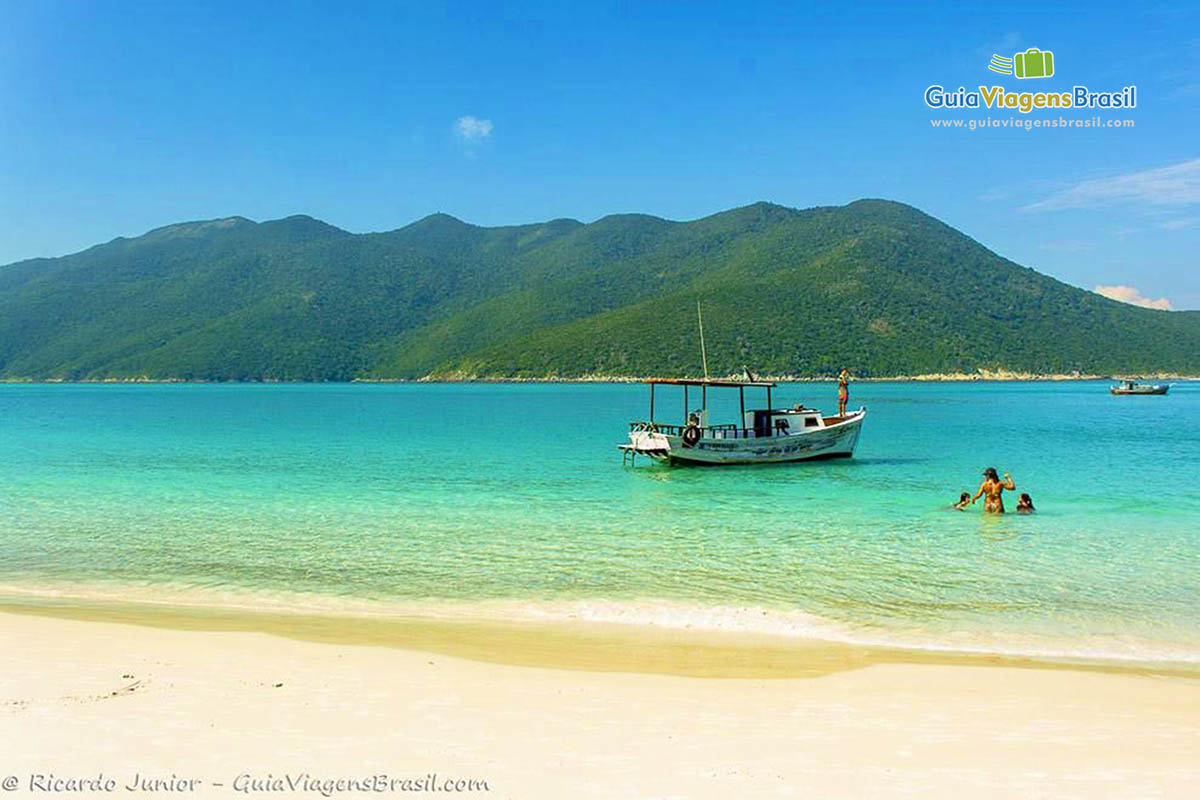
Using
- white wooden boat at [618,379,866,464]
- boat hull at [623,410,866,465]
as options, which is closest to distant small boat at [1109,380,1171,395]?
white wooden boat at [618,379,866,464]

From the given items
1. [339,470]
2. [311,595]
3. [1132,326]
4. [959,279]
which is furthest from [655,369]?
[311,595]

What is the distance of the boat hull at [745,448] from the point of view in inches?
1325

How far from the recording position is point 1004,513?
71.3 ft

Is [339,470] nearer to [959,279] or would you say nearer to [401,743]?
[401,743]

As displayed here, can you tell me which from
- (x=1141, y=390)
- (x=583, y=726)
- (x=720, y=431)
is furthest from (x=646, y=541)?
(x=1141, y=390)

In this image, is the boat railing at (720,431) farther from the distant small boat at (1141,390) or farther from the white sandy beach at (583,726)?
the distant small boat at (1141,390)

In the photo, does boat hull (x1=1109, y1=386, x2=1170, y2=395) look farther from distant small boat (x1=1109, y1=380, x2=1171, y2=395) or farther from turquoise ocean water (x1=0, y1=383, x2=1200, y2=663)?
turquoise ocean water (x1=0, y1=383, x2=1200, y2=663)

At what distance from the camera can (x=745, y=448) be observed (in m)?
34.1

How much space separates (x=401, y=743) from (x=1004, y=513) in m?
19.0

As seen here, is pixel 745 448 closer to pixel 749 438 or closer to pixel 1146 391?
pixel 749 438

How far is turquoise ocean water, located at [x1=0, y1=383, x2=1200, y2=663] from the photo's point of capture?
41.1 feet

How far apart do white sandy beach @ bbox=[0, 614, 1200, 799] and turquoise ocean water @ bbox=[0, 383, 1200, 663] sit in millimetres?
2599

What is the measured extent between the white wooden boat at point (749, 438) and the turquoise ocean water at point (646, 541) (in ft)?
2.61

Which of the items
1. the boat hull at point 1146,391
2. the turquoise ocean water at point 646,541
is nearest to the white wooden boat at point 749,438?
the turquoise ocean water at point 646,541
